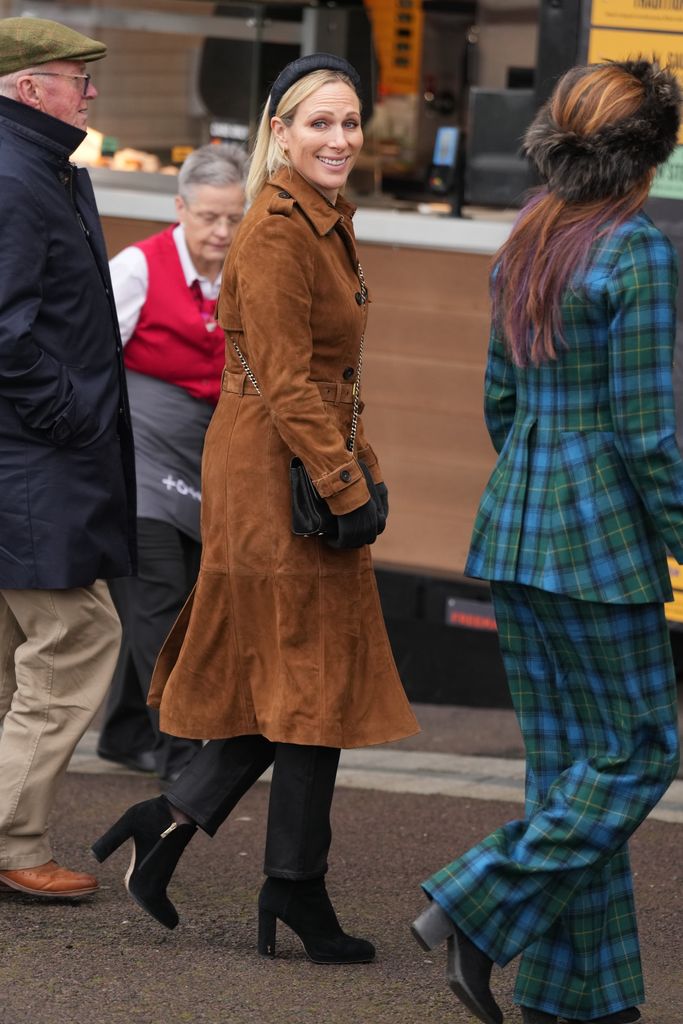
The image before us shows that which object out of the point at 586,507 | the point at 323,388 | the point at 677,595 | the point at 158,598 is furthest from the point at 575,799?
the point at 677,595

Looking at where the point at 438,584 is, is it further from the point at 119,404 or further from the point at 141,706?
the point at 119,404

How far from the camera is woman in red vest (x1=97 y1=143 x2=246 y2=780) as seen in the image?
550cm

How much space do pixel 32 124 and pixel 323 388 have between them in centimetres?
105

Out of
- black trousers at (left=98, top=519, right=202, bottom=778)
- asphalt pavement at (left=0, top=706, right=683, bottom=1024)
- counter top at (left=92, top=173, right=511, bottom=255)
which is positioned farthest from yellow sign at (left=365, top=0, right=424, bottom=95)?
asphalt pavement at (left=0, top=706, right=683, bottom=1024)

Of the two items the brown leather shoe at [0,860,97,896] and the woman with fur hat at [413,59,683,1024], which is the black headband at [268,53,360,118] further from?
the brown leather shoe at [0,860,97,896]

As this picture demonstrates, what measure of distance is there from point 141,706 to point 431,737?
1211 millimetres

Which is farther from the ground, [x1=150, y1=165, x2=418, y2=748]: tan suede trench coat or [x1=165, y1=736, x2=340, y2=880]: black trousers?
[x1=150, y1=165, x2=418, y2=748]: tan suede trench coat

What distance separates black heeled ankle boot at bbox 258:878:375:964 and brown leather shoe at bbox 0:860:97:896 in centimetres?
60

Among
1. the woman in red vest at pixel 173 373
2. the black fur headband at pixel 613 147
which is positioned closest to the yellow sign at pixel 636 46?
the woman in red vest at pixel 173 373

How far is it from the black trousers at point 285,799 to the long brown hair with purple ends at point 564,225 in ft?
3.59

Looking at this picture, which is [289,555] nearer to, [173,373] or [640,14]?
[173,373]

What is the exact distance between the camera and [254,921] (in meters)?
4.44

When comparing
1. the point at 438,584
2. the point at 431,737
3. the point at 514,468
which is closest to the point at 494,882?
the point at 514,468

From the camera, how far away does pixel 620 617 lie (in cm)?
348
